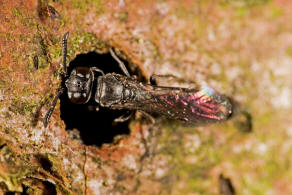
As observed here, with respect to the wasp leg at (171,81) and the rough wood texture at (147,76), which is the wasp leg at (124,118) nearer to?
the rough wood texture at (147,76)

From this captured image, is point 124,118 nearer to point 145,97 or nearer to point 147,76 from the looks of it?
point 145,97

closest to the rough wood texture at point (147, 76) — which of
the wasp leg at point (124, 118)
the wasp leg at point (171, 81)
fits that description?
the wasp leg at point (171, 81)

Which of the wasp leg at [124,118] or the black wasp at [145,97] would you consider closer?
the black wasp at [145,97]

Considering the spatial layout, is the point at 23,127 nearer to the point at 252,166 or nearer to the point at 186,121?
the point at 186,121

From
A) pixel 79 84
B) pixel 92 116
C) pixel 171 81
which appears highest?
pixel 171 81

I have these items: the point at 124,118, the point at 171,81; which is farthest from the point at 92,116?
the point at 171,81

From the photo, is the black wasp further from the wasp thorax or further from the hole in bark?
the hole in bark

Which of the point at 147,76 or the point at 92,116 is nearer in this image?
the point at 147,76

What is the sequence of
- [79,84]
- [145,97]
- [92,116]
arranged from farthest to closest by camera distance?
[92,116] < [145,97] < [79,84]
